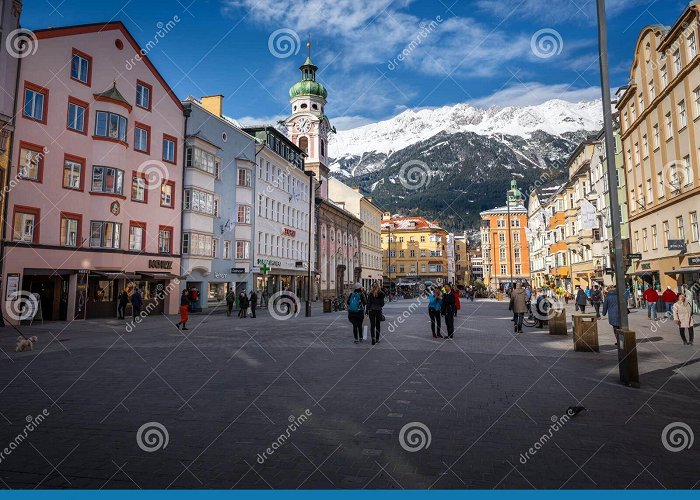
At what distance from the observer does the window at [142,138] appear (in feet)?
99.2

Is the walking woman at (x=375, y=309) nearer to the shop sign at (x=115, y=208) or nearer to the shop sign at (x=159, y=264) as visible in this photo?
the shop sign at (x=115, y=208)

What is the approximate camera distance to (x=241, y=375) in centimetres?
962

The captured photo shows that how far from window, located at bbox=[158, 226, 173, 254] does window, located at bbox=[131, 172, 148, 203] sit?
2.52 metres

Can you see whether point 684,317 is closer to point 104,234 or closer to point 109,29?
point 104,234

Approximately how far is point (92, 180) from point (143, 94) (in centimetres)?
762

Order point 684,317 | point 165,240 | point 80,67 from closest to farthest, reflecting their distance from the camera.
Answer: point 684,317
point 80,67
point 165,240

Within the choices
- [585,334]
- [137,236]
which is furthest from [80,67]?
[585,334]

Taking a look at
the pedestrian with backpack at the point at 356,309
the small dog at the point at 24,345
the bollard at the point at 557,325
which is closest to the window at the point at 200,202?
the small dog at the point at 24,345

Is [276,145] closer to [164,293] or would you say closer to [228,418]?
[164,293]

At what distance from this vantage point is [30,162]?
77.9ft

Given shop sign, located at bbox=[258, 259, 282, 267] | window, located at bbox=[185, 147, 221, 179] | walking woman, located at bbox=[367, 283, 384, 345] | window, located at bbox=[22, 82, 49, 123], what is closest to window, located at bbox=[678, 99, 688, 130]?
walking woman, located at bbox=[367, 283, 384, 345]

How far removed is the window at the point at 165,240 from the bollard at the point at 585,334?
88.9 feet

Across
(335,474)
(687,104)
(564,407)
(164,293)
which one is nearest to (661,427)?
(564,407)

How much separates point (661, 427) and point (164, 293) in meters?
31.3
